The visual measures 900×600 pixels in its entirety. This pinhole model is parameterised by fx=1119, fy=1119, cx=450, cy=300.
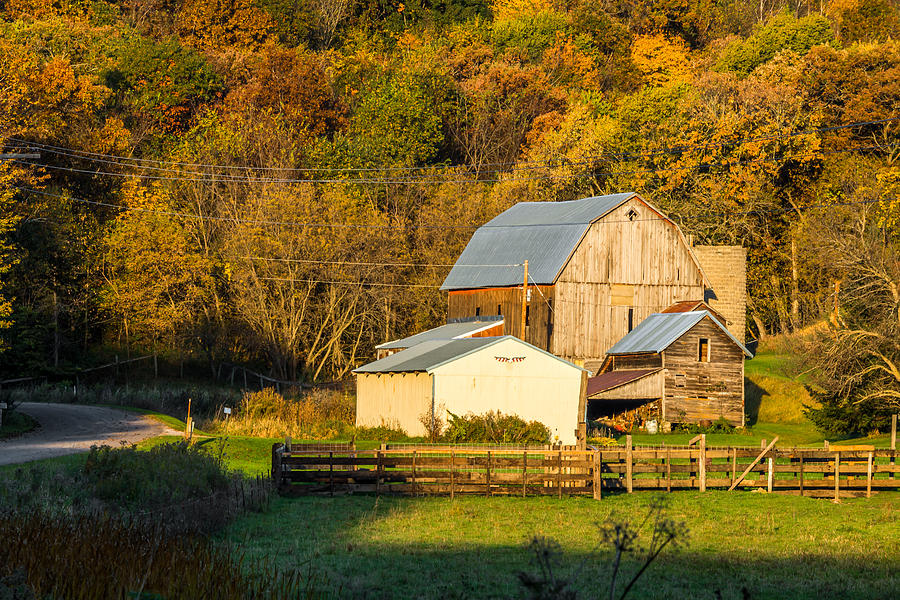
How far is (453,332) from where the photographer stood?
204 ft

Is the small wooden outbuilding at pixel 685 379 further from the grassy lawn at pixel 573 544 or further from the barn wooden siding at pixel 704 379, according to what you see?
the grassy lawn at pixel 573 544

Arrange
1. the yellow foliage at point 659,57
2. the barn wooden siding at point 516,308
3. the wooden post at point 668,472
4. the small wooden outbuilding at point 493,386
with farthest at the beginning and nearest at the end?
the yellow foliage at point 659,57, the barn wooden siding at point 516,308, the small wooden outbuilding at point 493,386, the wooden post at point 668,472

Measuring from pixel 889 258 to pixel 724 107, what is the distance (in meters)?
28.8

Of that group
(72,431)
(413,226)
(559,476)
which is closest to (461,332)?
(413,226)

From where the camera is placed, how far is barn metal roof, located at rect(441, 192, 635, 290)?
61.2m

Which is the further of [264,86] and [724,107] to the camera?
[264,86]

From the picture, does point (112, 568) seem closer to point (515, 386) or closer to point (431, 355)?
point (515, 386)

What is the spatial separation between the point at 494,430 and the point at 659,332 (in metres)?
15.0

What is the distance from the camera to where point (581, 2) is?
12056cm

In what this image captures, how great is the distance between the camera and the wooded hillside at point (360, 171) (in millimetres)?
65875

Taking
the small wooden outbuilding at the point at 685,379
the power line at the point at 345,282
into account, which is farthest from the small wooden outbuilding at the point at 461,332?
the power line at the point at 345,282

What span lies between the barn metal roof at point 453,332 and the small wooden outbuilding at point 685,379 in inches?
296

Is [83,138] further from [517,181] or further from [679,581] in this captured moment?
[679,581]

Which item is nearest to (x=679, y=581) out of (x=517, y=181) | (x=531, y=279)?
(x=531, y=279)
